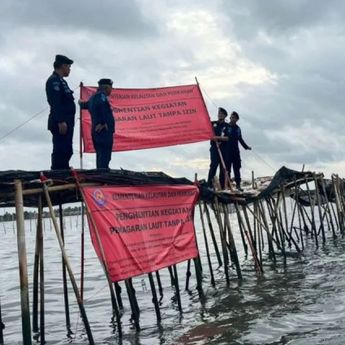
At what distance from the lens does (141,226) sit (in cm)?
895

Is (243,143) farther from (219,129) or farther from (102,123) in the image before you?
(102,123)

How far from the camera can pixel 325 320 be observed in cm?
927

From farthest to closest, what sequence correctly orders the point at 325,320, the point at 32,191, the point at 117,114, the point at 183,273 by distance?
the point at 183,273 → the point at 117,114 → the point at 325,320 → the point at 32,191

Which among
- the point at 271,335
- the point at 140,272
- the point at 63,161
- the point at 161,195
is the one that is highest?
the point at 63,161

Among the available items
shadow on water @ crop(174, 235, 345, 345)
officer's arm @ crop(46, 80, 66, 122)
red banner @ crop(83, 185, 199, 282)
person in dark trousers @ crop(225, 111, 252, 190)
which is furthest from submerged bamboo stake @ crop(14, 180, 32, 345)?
person in dark trousers @ crop(225, 111, 252, 190)

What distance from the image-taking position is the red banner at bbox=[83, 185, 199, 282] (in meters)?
8.25

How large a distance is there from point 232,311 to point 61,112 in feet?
16.0

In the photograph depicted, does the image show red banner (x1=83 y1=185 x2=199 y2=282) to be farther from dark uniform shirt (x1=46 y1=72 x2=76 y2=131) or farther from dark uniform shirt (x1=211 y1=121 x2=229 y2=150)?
dark uniform shirt (x1=211 y1=121 x2=229 y2=150)

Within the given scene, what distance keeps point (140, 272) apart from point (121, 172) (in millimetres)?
1571

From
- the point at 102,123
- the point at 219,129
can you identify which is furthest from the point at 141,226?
the point at 219,129

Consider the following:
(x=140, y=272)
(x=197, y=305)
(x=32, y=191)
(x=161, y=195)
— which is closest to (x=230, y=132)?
(x=197, y=305)

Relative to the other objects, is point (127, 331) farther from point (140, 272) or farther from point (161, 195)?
point (161, 195)

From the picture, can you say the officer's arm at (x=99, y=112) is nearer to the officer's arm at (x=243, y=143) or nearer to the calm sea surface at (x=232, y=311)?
the calm sea surface at (x=232, y=311)

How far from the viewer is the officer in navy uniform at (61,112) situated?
9305 mm
